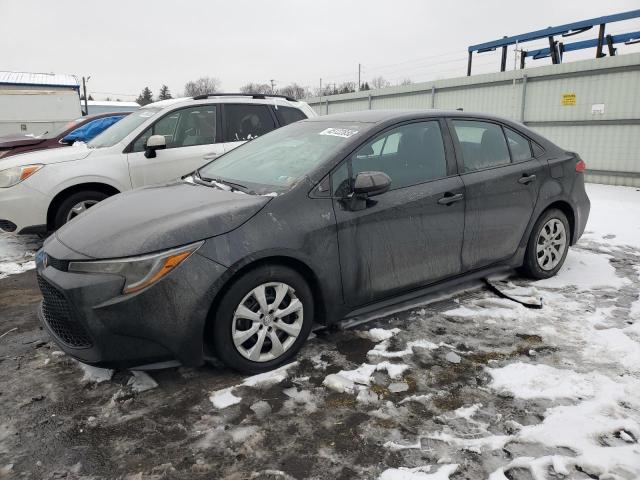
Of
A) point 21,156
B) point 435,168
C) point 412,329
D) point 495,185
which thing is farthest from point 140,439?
point 21,156

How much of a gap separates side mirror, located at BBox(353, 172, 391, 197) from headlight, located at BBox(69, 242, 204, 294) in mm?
1158

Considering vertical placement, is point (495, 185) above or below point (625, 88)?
below

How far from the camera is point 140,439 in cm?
243

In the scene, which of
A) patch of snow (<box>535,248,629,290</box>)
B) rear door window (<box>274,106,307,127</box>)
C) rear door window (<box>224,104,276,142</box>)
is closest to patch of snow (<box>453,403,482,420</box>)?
patch of snow (<box>535,248,629,290</box>)

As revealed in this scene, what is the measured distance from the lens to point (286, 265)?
302 centimetres

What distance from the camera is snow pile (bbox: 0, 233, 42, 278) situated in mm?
5402

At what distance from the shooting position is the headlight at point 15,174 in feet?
18.2

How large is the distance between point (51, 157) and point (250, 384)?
4332 mm

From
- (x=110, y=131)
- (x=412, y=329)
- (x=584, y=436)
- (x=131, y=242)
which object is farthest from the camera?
(x=110, y=131)

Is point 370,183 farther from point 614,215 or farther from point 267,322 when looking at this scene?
point 614,215

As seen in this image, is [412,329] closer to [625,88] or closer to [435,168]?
[435,168]

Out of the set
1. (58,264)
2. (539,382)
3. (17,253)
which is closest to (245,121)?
(17,253)

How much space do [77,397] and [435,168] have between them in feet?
9.17

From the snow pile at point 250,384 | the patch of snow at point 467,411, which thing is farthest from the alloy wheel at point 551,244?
the snow pile at point 250,384
